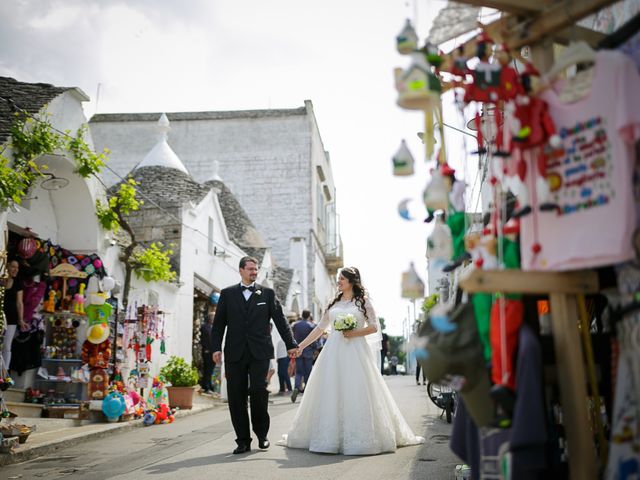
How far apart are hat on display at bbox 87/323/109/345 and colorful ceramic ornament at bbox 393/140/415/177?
900cm

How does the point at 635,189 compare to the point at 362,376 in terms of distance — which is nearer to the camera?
the point at 635,189

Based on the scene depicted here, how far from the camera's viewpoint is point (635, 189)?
281 cm

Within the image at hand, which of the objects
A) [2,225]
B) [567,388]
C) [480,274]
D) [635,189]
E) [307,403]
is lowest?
[307,403]

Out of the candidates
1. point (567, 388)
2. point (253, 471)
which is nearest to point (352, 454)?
point (253, 471)

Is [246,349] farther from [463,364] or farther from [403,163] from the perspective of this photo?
[463,364]

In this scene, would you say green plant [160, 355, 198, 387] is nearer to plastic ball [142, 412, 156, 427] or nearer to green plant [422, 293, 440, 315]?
plastic ball [142, 412, 156, 427]

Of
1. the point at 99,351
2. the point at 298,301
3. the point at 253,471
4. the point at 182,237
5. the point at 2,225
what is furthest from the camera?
the point at 298,301

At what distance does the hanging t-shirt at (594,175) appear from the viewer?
279cm

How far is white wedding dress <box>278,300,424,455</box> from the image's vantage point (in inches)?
279

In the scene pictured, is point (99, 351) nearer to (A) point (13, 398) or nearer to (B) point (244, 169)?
(A) point (13, 398)

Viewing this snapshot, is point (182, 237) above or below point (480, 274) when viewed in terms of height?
above

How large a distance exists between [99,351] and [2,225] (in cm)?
351

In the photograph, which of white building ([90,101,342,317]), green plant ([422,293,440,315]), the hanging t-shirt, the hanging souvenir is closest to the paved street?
the hanging souvenir

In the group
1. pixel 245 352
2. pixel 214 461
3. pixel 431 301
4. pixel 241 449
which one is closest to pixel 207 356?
pixel 431 301
